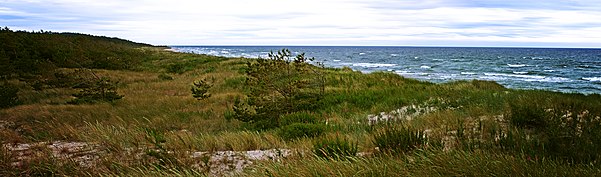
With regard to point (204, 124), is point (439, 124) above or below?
above

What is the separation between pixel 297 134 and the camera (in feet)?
25.3

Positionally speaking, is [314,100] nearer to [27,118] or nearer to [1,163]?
[27,118]

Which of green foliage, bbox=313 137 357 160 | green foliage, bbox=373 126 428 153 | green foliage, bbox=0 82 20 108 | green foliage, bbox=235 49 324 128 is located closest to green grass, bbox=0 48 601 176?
green foliage, bbox=373 126 428 153

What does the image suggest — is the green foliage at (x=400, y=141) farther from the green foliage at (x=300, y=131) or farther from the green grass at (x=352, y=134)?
the green foliage at (x=300, y=131)

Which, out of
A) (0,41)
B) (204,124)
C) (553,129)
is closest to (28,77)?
(0,41)

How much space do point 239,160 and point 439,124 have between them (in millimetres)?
3775

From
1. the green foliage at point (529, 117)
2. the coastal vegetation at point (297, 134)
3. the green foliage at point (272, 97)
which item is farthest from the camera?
the green foliage at point (272, 97)

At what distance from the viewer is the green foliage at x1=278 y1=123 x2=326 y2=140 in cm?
764

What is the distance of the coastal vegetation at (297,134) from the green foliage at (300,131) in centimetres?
3

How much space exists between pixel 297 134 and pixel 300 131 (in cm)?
7

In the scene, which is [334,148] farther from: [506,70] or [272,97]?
[506,70]

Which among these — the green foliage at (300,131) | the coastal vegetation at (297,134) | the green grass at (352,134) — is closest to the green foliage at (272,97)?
the coastal vegetation at (297,134)

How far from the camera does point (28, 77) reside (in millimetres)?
21125

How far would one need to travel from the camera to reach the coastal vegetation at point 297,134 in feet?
12.9
